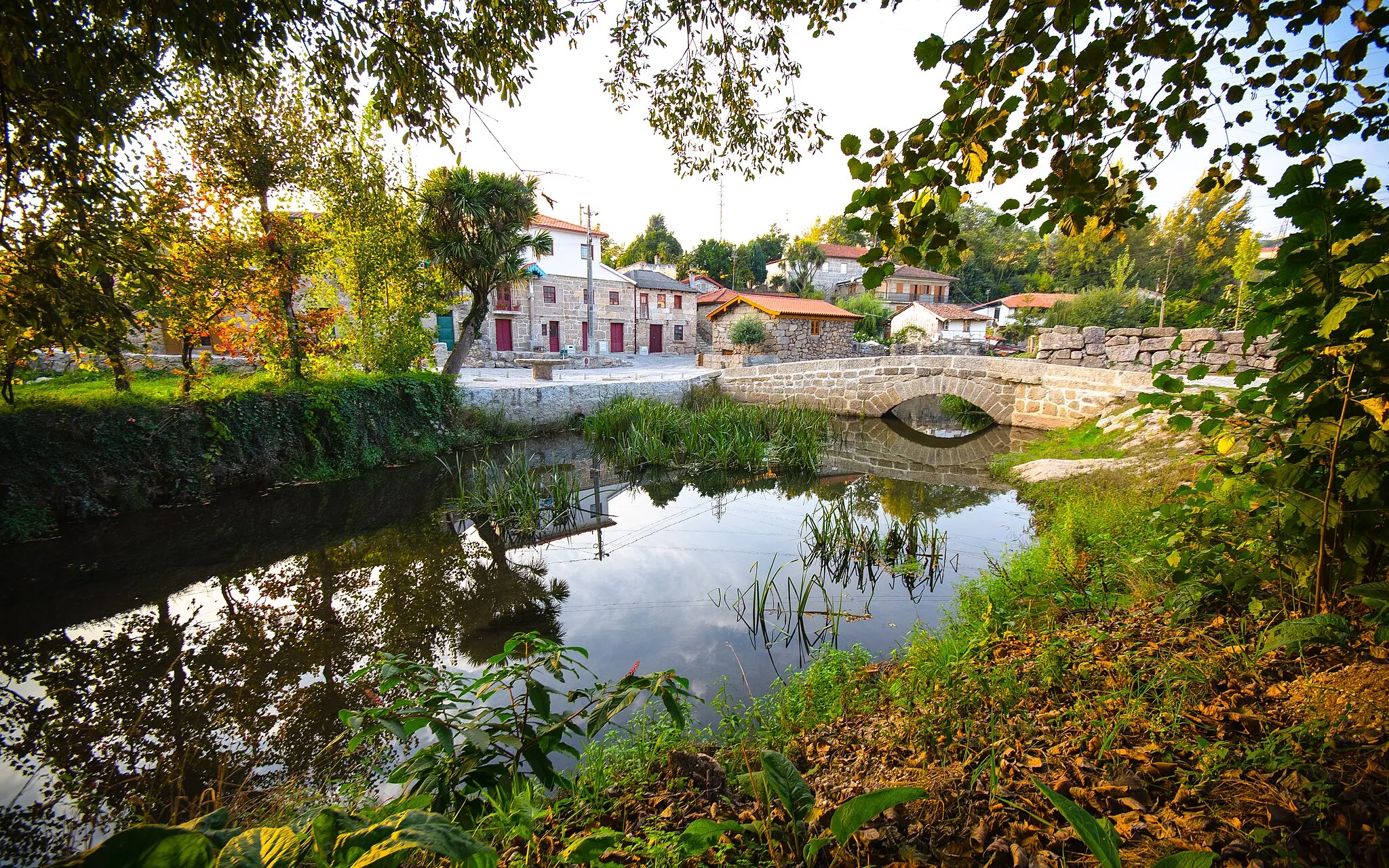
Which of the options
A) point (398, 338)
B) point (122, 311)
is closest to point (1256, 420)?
point (122, 311)

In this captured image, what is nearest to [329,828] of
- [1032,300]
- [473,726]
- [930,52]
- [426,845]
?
[426,845]

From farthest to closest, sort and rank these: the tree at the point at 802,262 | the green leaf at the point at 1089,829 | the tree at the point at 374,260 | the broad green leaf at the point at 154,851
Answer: the tree at the point at 802,262, the tree at the point at 374,260, the green leaf at the point at 1089,829, the broad green leaf at the point at 154,851

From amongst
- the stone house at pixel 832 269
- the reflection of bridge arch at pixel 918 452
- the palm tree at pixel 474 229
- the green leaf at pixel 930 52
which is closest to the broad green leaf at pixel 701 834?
the green leaf at pixel 930 52

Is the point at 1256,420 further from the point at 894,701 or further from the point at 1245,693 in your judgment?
the point at 894,701

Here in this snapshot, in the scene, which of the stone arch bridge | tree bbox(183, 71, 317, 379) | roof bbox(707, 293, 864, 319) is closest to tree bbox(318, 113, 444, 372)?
tree bbox(183, 71, 317, 379)

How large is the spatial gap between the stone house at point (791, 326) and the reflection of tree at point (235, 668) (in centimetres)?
1950

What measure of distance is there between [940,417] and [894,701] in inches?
651

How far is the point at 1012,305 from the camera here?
33.7 m

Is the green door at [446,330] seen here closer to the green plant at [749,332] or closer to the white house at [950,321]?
the green plant at [749,332]

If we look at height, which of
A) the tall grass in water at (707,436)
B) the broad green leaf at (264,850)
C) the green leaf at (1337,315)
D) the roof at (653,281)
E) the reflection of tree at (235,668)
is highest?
the roof at (653,281)

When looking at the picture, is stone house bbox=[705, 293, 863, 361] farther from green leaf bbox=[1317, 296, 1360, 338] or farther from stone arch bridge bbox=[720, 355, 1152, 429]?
green leaf bbox=[1317, 296, 1360, 338]

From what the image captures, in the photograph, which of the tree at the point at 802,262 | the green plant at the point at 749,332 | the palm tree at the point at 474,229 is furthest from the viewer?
the tree at the point at 802,262

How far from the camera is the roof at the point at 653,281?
3108 centimetres

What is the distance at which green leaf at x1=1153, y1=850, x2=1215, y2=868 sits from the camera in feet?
3.29
